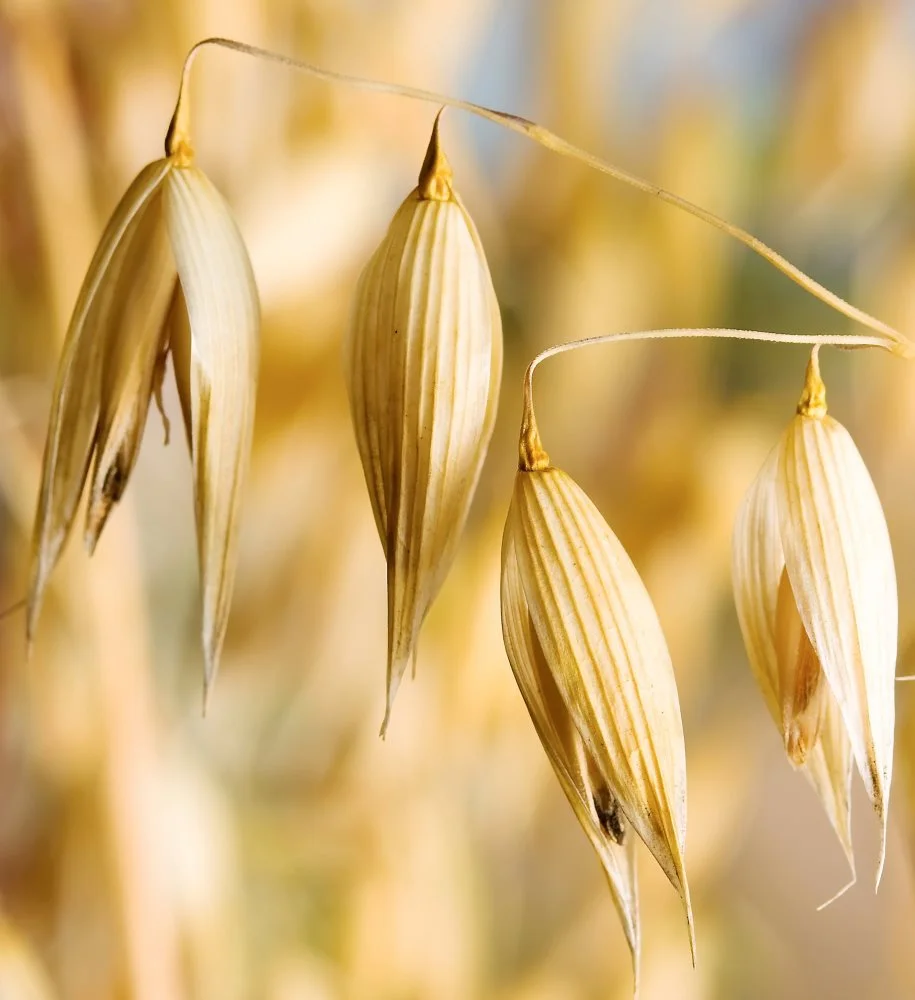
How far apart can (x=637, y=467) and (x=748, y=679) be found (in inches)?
6.0

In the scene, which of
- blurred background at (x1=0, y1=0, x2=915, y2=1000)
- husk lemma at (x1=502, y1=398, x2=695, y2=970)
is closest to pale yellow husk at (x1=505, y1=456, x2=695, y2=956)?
husk lemma at (x1=502, y1=398, x2=695, y2=970)

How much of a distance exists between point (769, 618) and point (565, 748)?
2.8 inches

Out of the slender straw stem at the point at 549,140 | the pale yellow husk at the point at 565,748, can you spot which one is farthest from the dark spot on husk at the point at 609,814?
the slender straw stem at the point at 549,140

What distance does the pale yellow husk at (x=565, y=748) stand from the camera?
8.0 inches

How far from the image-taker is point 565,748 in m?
0.21

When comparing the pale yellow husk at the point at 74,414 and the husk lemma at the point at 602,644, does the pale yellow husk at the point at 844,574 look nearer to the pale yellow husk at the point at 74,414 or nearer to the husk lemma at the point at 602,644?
the husk lemma at the point at 602,644

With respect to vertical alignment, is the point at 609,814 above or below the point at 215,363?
below

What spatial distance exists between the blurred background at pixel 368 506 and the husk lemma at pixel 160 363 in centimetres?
22

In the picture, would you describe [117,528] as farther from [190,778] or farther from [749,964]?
[749,964]

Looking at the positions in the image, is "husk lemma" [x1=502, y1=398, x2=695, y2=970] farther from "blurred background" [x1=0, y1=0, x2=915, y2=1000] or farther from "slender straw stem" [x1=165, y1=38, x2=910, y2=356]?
"blurred background" [x1=0, y1=0, x2=915, y2=1000]

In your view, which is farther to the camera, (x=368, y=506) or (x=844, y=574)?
(x=368, y=506)

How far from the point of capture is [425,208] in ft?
0.67

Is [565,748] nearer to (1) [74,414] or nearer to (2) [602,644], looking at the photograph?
(2) [602,644]

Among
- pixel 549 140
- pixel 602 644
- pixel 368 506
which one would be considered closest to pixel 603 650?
pixel 602 644
